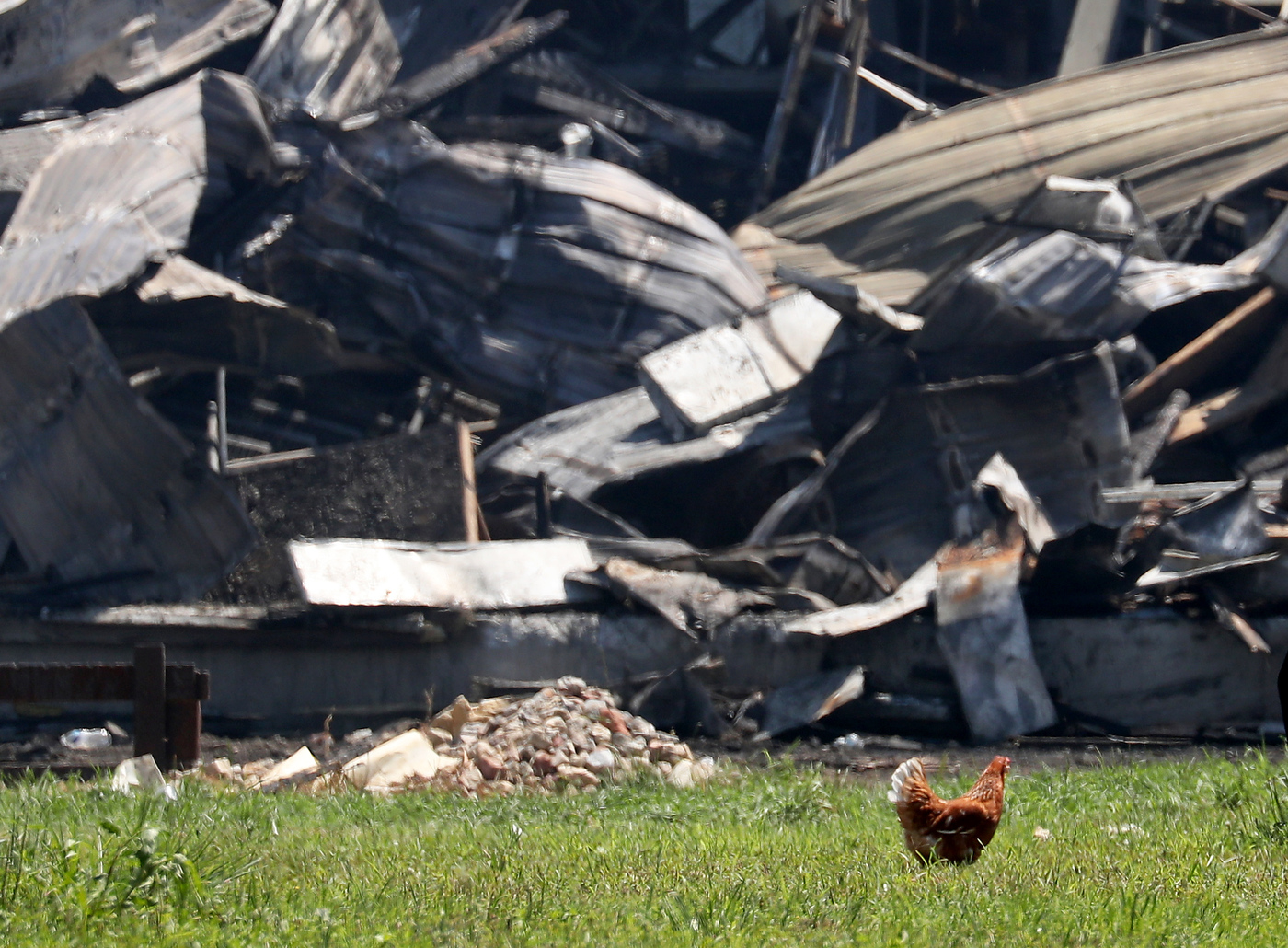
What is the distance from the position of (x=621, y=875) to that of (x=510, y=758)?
3.17 metres

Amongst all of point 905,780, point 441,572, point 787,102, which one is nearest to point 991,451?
point 441,572

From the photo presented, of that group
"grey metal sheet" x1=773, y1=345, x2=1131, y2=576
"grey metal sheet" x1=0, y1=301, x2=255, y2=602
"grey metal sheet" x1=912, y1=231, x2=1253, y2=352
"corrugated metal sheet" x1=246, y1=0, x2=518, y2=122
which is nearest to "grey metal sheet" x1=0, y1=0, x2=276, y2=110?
"corrugated metal sheet" x1=246, y1=0, x2=518, y2=122

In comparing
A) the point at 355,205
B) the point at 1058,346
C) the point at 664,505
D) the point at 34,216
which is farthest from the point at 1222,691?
the point at 34,216

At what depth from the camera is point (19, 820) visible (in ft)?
15.5

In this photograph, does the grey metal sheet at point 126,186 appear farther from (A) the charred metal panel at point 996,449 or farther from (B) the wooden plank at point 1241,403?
(B) the wooden plank at point 1241,403

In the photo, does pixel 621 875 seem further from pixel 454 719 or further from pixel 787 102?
pixel 787 102

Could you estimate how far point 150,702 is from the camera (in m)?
6.41

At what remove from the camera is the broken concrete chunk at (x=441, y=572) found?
8.86m

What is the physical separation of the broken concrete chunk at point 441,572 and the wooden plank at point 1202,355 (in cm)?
461

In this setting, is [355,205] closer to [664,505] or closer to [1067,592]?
[664,505]

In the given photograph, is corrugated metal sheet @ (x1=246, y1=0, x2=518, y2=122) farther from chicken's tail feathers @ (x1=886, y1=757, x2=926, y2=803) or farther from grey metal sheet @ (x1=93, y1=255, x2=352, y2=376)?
chicken's tail feathers @ (x1=886, y1=757, x2=926, y2=803)

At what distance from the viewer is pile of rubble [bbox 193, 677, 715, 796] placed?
22.9ft

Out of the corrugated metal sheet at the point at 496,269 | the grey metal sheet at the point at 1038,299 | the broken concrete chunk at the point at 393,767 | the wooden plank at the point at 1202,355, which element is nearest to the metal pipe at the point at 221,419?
the corrugated metal sheet at the point at 496,269

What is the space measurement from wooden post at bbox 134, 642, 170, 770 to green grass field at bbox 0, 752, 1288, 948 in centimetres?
53
